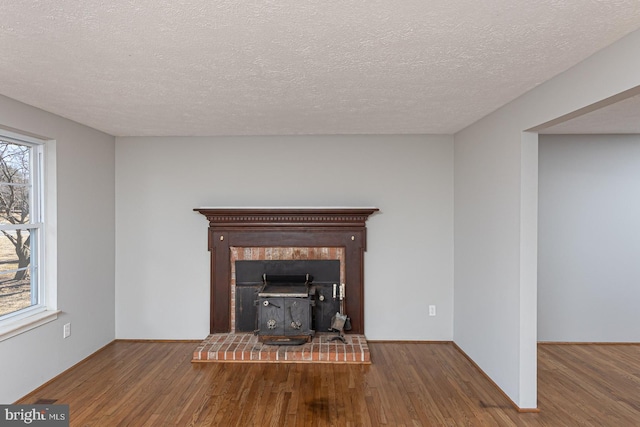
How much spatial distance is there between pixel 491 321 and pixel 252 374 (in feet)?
7.16

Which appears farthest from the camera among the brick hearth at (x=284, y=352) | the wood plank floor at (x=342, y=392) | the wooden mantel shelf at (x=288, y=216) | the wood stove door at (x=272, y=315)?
the wooden mantel shelf at (x=288, y=216)

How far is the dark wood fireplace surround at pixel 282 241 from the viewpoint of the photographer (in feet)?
14.2

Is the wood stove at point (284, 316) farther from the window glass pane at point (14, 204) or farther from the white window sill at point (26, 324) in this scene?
the window glass pane at point (14, 204)

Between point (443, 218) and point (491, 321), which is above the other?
point (443, 218)

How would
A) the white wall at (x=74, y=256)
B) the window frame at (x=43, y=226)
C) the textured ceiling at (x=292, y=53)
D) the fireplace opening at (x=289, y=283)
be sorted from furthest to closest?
the fireplace opening at (x=289, y=283) → the window frame at (x=43, y=226) → the white wall at (x=74, y=256) → the textured ceiling at (x=292, y=53)

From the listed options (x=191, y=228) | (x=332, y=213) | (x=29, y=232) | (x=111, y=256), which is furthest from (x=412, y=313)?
(x=29, y=232)

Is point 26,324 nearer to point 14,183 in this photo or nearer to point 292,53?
point 14,183

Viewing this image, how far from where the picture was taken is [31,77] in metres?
2.46

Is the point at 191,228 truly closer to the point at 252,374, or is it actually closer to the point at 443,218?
the point at 252,374

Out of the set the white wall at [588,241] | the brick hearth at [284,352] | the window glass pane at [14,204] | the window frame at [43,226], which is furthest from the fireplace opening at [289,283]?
the white wall at [588,241]

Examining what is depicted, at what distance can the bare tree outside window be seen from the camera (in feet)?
10.2

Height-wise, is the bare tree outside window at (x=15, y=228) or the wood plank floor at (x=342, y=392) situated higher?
the bare tree outside window at (x=15, y=228)

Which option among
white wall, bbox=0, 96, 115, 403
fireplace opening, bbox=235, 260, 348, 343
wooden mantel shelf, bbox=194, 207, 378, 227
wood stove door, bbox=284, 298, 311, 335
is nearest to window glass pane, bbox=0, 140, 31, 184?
white wall, bbox=0, 96, 115, 403

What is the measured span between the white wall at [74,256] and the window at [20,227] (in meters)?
0.15
